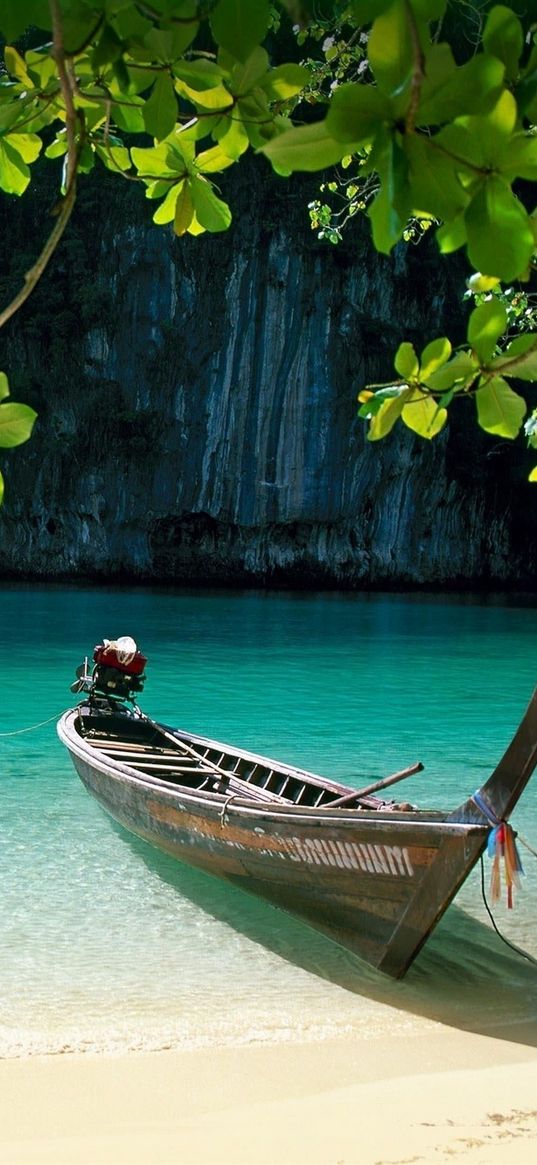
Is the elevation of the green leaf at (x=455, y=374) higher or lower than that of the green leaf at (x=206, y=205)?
lower

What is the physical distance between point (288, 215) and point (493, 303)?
27329 mm

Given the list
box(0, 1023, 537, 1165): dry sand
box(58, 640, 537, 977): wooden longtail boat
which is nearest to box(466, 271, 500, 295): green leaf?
box(0, 1023, 537, 1165): dry sand

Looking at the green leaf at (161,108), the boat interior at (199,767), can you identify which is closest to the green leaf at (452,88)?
the green leaf at (161,108)

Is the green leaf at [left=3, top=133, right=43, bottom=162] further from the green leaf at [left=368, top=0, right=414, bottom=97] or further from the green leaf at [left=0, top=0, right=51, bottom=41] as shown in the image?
the green leaf at [left=368, top=0, right=414, bottom=97]

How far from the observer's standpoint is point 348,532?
28672 millimetres

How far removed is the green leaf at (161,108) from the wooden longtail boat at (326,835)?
8.84ft

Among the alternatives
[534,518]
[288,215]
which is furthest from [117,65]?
[534,518]

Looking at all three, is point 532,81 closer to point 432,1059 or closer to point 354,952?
point 432,1059

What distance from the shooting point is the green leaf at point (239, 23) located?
830 millimetres

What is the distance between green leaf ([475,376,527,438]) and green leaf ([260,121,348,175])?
0.93 ft

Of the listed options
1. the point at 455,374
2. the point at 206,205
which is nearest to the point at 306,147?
the point at 455,374

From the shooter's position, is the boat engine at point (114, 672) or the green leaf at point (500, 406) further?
the boat engine at point (114, 672)

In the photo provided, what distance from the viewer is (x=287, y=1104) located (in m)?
3.08

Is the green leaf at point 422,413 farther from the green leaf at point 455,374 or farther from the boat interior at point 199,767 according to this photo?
the boat interior at point 199,767
